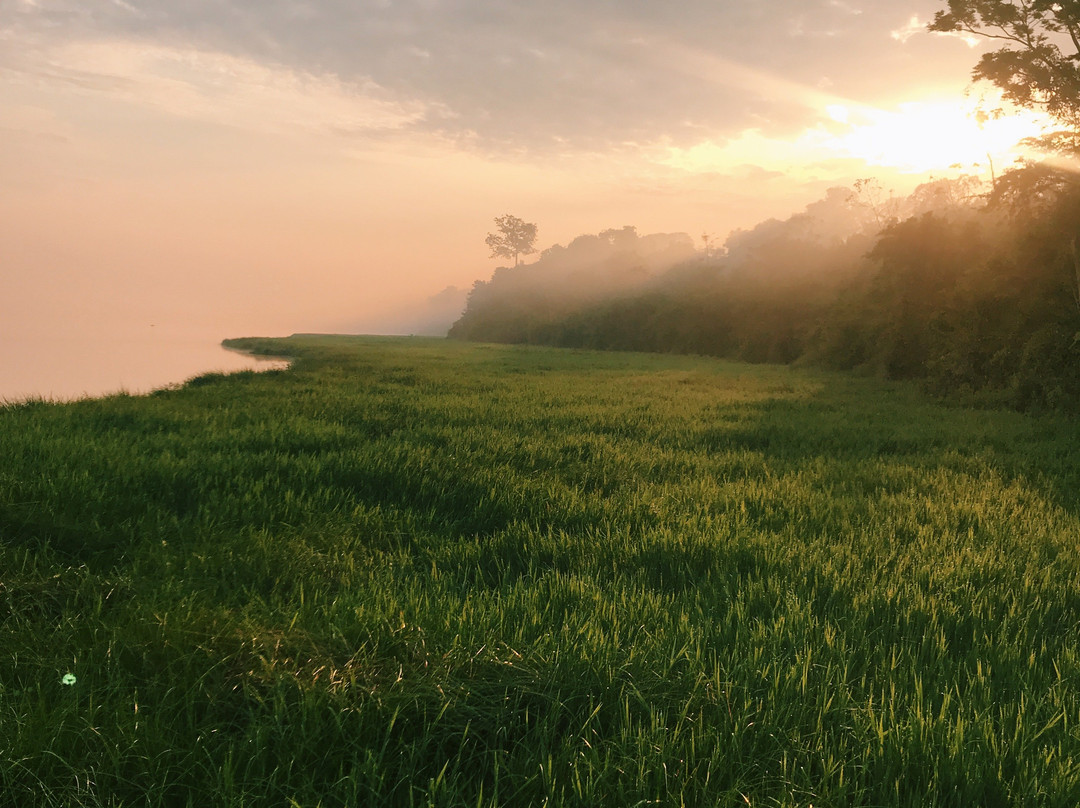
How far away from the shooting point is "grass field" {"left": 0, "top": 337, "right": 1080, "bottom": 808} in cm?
186

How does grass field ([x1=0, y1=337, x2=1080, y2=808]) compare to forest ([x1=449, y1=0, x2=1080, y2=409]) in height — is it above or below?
below

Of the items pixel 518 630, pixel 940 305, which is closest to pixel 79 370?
pixel 518 630

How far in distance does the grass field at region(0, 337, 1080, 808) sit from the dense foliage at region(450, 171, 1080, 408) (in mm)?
8332

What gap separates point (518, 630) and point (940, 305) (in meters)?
19.5

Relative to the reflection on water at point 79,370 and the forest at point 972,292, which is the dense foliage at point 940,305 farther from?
the reflection on water at point 79,370

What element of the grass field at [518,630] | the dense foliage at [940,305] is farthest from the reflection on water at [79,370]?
the dense foliage at [940,305]

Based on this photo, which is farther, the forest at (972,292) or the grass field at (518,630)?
the forest at (972,292)

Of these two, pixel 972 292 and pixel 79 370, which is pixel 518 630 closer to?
pixel 972 292

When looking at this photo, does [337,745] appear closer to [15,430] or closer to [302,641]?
[302,641]

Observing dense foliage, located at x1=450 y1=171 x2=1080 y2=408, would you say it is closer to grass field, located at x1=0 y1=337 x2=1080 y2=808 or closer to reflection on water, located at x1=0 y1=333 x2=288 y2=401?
grass field, located at x1=0 y1=337 x2=1080 y2=808

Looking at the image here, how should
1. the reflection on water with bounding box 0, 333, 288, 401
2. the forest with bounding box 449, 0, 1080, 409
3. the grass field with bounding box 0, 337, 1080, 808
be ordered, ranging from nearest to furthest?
the grass field with bounding box 0, 337, 1080, 808
the forest with bounding box 449, 0, 1080, 409
the reflection on water with bounding box 0, 333, 288, 401

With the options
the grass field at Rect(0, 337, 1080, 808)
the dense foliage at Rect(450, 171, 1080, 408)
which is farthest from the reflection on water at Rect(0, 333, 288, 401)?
the dense foliage at Rect(450, 171, 1080, 408)

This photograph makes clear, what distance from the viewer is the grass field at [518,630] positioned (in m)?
1.86

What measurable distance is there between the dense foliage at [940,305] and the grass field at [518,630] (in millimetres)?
8332
